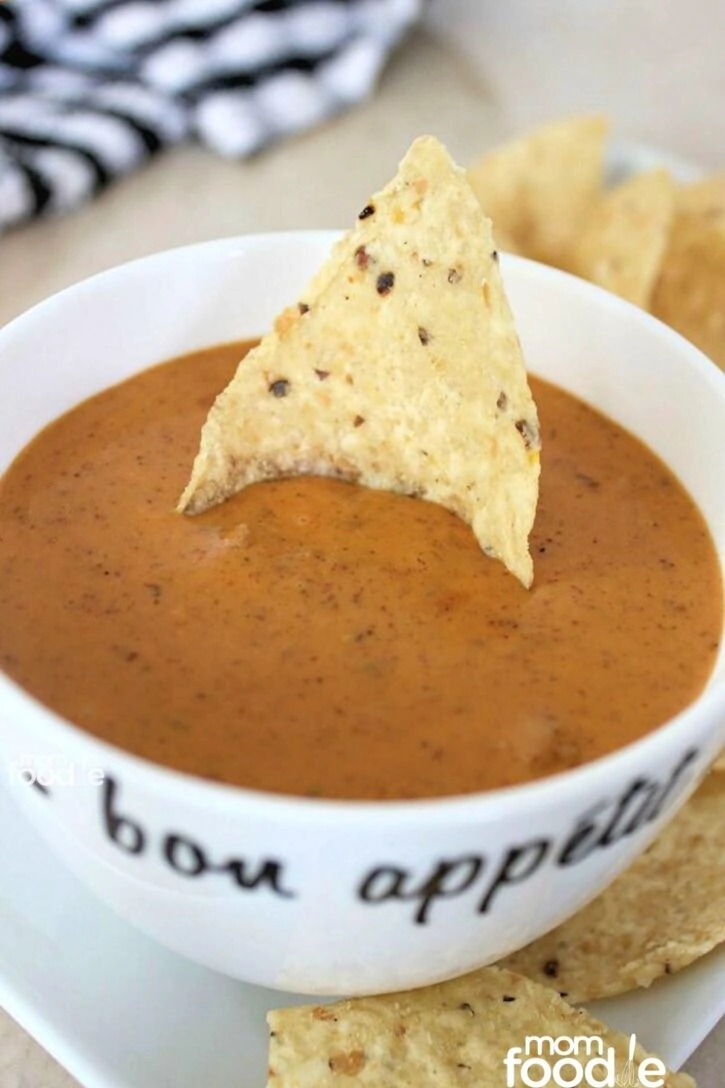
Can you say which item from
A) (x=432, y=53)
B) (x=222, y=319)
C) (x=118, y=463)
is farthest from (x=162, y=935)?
(x=432, y=53)

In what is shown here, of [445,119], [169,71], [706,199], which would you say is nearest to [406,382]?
[706,199]

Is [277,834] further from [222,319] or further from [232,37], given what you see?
[232,37]

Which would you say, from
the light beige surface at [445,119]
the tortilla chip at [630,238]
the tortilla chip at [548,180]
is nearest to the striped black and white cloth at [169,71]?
the light beige surface at [445,119]

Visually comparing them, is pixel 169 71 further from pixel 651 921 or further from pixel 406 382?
pixel 651 921

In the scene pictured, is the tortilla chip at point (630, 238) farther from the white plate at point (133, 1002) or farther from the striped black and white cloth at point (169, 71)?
the white plate at point (133, 1002)

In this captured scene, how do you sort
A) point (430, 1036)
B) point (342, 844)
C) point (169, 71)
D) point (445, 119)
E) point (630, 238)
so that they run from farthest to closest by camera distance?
1. point (445, 119)
2. point (169, 71)
3. point (630, 238)
4. point (430, 1036)
5. point (342, 844)

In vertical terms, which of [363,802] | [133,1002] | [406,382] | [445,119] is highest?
[445,119]
